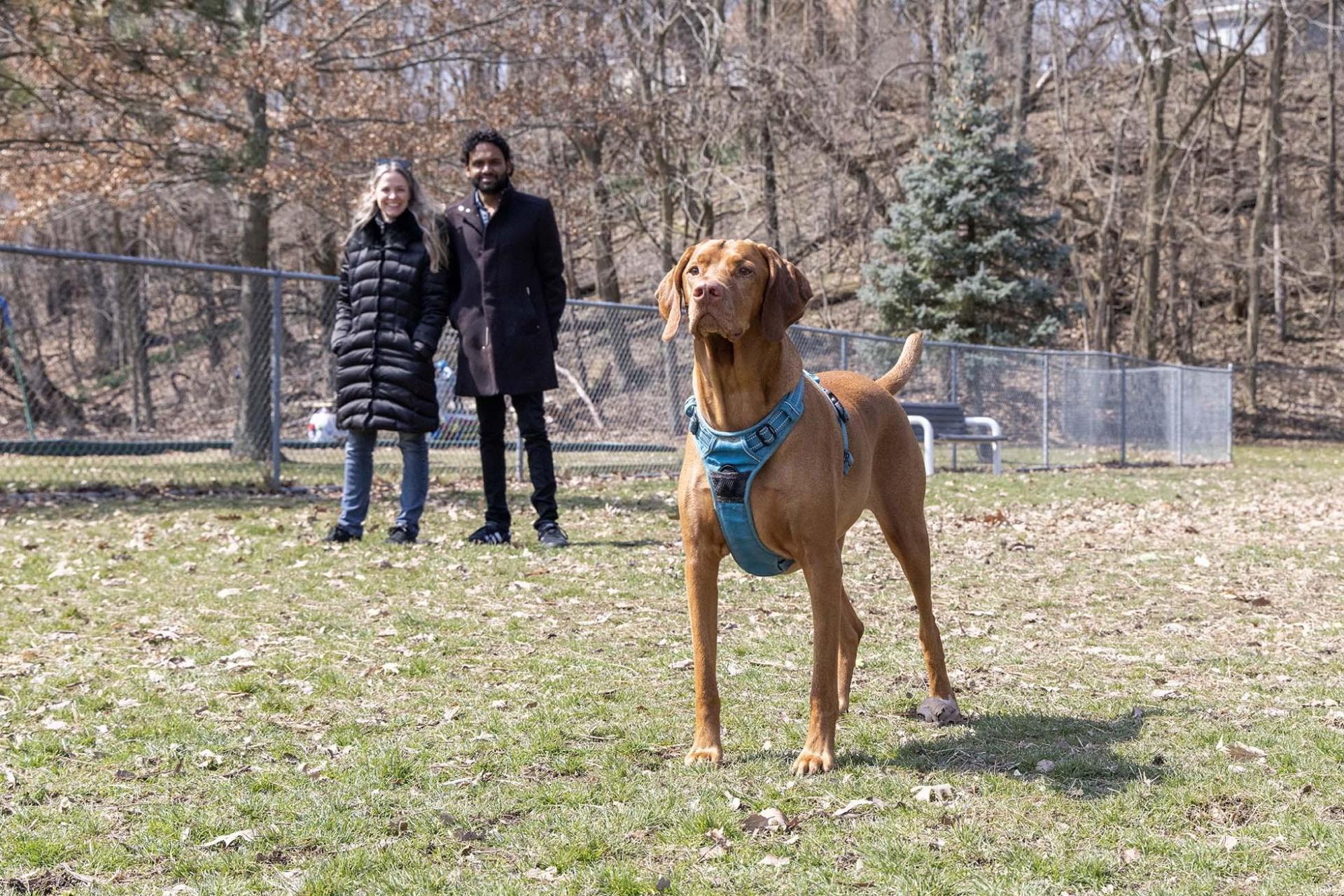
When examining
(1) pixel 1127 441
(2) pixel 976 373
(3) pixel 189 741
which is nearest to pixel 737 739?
(3) pixel 189 741

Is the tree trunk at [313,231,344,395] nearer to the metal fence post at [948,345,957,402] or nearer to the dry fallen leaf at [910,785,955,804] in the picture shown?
the dry fallen leaf at [910,785,955,804]

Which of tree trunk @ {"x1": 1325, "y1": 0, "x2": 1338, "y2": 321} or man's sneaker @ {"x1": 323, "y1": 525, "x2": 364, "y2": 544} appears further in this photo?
tree trunk @ {"x1": 1325, "y1": 0, "x2": 1338, "y2": 321}

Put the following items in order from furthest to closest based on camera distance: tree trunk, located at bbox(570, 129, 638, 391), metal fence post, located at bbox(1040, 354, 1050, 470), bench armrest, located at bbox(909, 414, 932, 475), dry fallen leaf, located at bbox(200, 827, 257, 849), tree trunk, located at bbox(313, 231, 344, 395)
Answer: tree trunk, located at bbox(570, 129, 638, 391) → metal fence post, located at bbox(1040, 354, 1050, 470) → bench armrest, located at bbox(909, 414, 932, 475) → tree trunk, located at bbox(313, 231, 344, 395) → dry fallen leaf, located at bbox(200, 827, 257, 849)

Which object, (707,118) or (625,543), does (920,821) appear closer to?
(625,543)

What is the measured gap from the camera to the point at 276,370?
10945 millimetres

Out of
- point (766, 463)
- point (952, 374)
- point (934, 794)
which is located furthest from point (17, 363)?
point (952, 374)

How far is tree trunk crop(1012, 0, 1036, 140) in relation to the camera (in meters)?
26.0

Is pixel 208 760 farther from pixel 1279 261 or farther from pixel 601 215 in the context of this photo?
pixel 1279 261

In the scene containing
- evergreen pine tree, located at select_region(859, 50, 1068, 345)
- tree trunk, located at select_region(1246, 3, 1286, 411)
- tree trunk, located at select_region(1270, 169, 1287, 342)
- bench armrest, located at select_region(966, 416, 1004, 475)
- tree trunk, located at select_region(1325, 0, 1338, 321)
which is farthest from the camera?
tree trunk, located at select_region(1270, 169, 1287, 342)

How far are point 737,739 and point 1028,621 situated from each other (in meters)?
2.64

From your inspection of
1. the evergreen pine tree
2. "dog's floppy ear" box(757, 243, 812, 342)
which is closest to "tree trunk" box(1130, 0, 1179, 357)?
the evergreen pine tree

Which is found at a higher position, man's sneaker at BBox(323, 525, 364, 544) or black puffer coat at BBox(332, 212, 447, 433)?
black puffer coat at BBox(332, 212, 447, 433)

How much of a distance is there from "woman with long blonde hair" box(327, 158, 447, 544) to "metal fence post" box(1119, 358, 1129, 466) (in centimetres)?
1430

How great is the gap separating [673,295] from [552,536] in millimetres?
4516
